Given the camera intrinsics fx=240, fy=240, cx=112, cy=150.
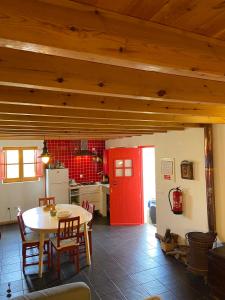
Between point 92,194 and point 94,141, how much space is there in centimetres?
177

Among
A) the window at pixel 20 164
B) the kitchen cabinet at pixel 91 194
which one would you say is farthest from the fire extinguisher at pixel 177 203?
the window at pixel 20 164

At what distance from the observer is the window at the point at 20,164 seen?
6523mm

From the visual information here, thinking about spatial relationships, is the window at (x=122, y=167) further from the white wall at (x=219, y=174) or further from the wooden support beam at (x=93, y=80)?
the wooden support beam at (x=93, y=80)

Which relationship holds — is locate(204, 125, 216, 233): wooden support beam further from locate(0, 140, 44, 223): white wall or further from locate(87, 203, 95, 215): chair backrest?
locate(0, 140, 44, 223): white wall

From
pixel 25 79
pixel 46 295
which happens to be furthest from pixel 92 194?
pixel 25 79

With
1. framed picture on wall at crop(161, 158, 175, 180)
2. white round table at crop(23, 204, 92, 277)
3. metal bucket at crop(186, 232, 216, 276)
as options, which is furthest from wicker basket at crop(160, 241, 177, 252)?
white round table at crop(23, 204, 92, 277)

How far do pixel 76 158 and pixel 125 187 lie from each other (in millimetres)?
2105

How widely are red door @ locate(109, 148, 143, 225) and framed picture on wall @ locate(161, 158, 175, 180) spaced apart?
120 cm

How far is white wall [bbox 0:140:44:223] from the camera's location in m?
6.41

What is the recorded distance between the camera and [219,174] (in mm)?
3768

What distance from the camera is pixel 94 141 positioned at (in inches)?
311

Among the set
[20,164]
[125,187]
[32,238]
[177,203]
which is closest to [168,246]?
[177,203]

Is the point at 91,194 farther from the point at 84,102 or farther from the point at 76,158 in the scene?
the point at 84,102

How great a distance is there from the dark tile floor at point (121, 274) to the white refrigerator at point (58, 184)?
168cm
